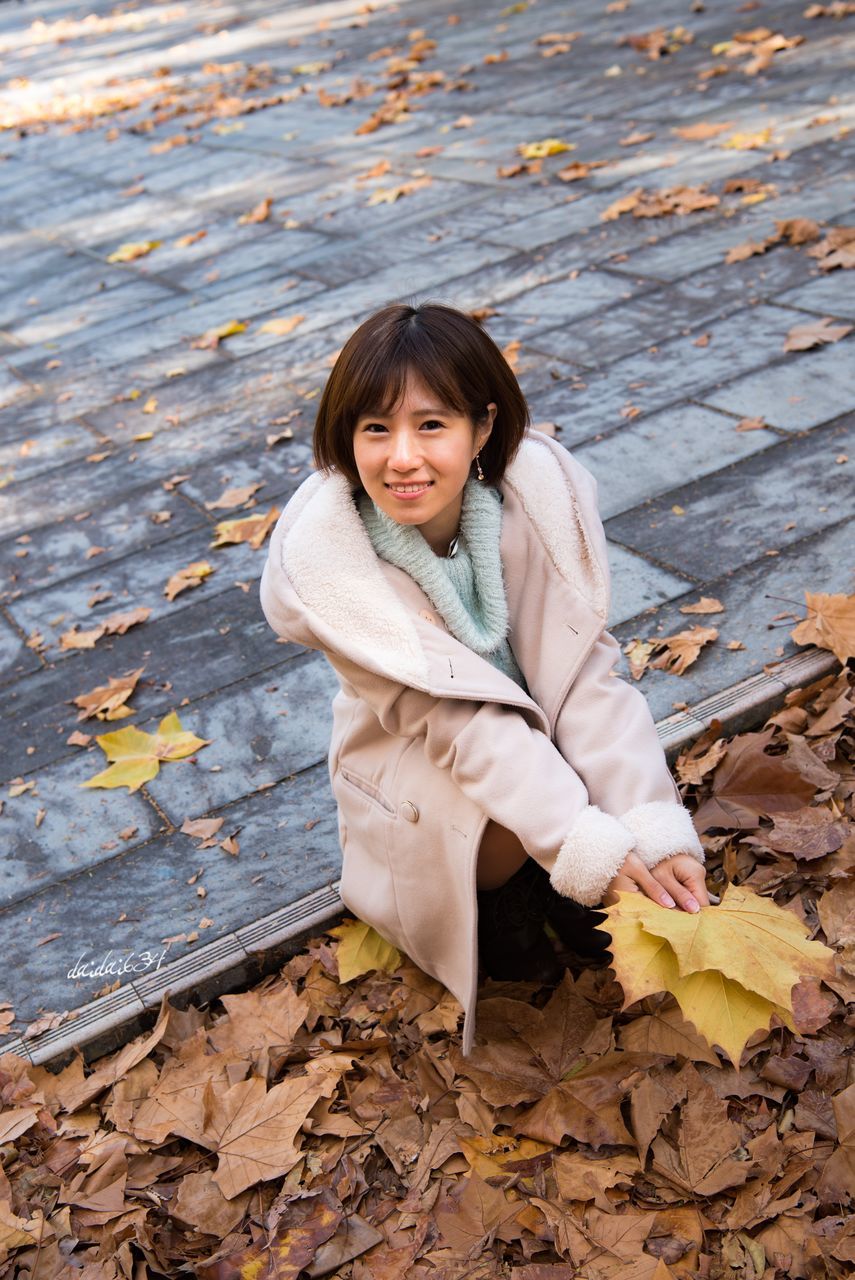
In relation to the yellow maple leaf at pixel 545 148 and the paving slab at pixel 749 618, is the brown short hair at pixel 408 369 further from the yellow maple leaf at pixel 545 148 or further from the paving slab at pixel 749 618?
the yellow maple leaf at pixel 545 148

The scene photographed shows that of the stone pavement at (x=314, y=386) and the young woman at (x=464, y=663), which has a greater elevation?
the young woman at (x=464, y=663)

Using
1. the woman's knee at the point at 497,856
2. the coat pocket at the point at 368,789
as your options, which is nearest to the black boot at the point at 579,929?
the woman's knee at the point at 497,856

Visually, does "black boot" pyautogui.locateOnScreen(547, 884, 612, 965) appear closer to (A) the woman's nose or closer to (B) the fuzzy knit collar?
(B) the fuzzy knit collar

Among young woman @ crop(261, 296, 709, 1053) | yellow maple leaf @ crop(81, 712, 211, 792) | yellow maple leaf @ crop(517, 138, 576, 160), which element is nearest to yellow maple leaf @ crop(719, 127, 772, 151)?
yellow maple leaf @ crop(517, 138, 576, 160)

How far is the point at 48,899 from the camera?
9.17 feet

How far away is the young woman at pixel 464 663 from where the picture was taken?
6.67 ft

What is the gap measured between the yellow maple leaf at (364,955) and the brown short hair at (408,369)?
0.94 metres

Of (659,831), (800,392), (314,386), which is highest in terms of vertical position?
(659,831)

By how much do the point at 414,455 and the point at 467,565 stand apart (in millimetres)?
283

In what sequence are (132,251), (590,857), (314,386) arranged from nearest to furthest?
(590,857) → (314,386) → (132,251)

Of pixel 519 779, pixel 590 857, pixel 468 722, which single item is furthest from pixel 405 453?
pixel 590 857

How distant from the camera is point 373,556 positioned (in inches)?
84.4

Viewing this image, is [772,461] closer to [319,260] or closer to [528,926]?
[528,926]

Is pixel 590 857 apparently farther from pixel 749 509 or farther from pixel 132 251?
pixel 132 251
